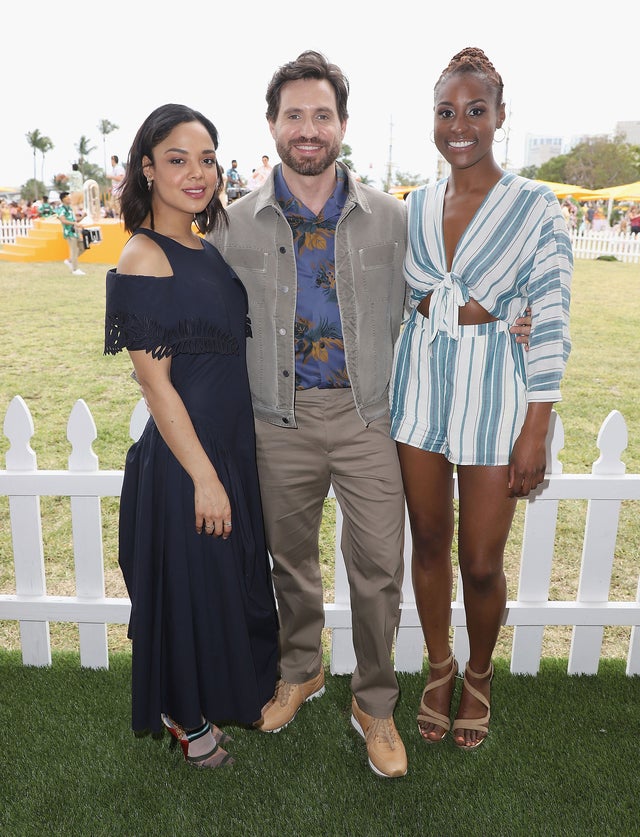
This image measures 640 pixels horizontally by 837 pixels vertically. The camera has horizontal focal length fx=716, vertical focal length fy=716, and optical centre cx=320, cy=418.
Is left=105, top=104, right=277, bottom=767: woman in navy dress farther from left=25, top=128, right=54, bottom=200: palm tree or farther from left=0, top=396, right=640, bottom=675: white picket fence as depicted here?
left=25, top=128, right=54, bottom=200: palm tree

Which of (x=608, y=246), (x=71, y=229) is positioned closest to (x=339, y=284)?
(x=71, y=229)

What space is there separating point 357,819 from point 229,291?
1841 mm

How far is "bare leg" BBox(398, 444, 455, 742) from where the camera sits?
102 inches

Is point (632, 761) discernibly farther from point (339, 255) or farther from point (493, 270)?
point (339, 255)

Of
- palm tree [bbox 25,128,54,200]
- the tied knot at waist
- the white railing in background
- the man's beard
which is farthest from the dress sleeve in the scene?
palm tree [bbox 25,128,54,200]

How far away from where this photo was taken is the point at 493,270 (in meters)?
2.34

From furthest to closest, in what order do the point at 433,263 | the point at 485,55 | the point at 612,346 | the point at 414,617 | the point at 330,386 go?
1. the point at 612,346
2. the point at 414,617
3. the point at 330,386
4. the point at 433,263
5. the point at 485,55

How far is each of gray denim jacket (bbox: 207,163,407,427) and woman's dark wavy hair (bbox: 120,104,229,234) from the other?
0.77 feet

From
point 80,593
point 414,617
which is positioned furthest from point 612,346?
point 80,593

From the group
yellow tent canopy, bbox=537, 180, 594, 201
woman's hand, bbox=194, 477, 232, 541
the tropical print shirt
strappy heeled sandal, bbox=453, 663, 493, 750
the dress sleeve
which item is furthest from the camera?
yellow tent canopy, bbox=537, 180, 594, 201

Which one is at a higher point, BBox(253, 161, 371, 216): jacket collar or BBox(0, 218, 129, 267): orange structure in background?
BBox(253, 161, 371, 216): jacket collar

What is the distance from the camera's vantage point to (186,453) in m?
2.27

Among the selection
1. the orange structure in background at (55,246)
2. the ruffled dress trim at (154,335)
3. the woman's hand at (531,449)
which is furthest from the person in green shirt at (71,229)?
the woman's hand at (531,449)

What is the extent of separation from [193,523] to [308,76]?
161 centimetres
